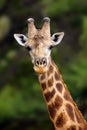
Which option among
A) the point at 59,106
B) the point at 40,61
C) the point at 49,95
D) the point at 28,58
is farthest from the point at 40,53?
the point at 28,58

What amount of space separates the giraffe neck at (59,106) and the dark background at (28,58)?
34.3ft

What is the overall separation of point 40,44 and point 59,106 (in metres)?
0.78

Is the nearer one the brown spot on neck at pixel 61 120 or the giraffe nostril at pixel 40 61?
the giraffe nostril at pixel 40 61

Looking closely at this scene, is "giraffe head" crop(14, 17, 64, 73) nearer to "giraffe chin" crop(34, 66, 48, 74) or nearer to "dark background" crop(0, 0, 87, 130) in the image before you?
"giraffe chin" crop(34, 66, 48, 74)

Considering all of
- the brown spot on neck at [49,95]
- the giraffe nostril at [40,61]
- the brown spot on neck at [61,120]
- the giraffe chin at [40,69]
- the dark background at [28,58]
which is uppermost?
the giraffe nostril at [40,61]

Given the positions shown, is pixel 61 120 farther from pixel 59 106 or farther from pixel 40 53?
pixel 40 53

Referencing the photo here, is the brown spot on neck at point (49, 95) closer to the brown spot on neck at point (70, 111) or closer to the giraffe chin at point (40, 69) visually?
the brown spot on neck at point (70, 111)

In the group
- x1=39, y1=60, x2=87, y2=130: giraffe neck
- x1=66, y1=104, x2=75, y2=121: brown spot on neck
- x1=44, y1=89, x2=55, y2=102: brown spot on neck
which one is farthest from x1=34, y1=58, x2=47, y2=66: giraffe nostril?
x1=66, y1=104, x2=75, y2=121: brown spot on neck

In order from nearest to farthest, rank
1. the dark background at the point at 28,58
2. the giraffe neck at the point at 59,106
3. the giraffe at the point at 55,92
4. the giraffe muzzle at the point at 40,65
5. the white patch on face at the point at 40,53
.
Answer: the giraffe muzzle at the point at 40,65
the white patch on face at the point at 40,53
the giraffe at the point at 55,92
the giraffe neck at the point at 59,106
the dark background at the point at 28,58

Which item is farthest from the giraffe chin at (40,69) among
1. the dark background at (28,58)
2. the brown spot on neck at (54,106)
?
the dark background at (28,58)

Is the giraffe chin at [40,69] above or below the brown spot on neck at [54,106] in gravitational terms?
above

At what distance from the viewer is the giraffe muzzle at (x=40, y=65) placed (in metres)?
8.39

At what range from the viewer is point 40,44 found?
8.61 meters

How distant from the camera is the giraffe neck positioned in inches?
353
